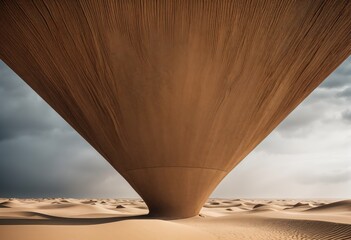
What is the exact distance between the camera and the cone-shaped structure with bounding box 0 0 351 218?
7664 millimetres

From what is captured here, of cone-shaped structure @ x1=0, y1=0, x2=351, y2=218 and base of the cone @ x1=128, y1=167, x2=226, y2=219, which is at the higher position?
cone-shaped structure @ x1=0, y1=0, x2=351, y2=218

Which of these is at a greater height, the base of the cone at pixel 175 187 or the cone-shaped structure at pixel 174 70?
the cone-shaped structure at pixel 174 70

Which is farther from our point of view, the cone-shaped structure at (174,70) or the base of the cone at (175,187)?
the base of the cone at (175,187)

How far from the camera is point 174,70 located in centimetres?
877

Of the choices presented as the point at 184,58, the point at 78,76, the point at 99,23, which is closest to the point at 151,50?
the point at 184,58

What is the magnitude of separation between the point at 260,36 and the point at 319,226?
5550 mm

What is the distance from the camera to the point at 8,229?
6438mm

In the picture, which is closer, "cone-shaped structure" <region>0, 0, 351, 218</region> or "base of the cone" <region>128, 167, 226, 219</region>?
"cone-shaped structure" <region>0, 0, 351, 218</region>

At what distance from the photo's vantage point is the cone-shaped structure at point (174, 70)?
766 cm

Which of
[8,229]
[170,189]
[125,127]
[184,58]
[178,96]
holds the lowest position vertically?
[8,229]

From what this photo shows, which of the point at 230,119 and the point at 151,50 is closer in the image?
the point at 151,50

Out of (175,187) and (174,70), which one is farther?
(175,187)

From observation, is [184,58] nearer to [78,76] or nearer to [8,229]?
[78,76]

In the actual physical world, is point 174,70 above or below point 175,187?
above
